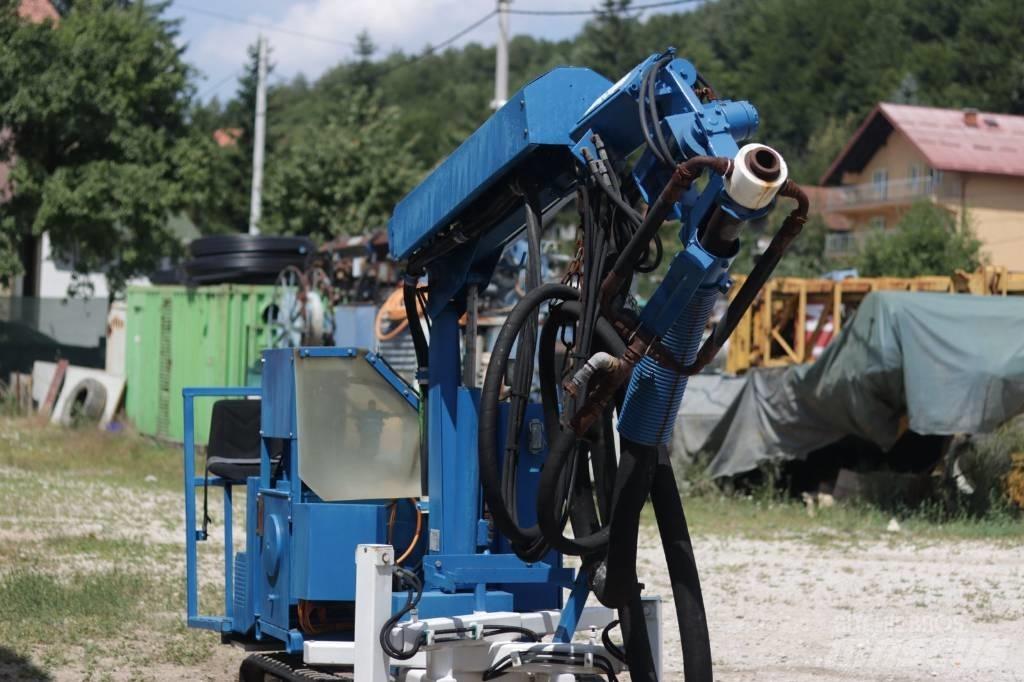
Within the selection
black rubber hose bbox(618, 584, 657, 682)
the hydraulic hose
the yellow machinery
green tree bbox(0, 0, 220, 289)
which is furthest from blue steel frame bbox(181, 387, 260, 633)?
green tree bbox(0, 0, 220, 289)

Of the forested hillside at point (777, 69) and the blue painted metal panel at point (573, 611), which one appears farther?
the forested hillside at point (777, 69)

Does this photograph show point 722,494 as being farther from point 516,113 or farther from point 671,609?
point 516,113

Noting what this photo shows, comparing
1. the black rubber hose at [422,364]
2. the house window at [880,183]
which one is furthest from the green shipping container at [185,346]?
the house window at [880,183]

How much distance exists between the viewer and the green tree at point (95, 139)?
92.5 ft

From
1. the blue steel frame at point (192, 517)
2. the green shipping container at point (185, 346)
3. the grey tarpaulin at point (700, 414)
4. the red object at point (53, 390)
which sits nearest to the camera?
the blue steel frame at point (192, 517)

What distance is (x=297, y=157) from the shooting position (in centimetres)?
4206

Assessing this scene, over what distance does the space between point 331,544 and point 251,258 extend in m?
16.3

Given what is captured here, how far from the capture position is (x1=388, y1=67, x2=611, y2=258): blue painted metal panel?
5.61 m

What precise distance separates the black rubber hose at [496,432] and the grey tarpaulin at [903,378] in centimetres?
1028

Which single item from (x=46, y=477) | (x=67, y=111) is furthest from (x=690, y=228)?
(x=67, y=111)

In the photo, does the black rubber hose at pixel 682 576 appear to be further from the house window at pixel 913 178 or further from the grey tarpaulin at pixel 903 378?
the house window at pixel 913 178

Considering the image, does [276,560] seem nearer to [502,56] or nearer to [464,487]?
[464,487]

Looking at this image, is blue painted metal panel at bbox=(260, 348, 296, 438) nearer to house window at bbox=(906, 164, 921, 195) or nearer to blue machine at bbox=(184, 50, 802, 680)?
blue machine at bbox=(184, 50, 802, 680)

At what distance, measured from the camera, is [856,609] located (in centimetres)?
1130
